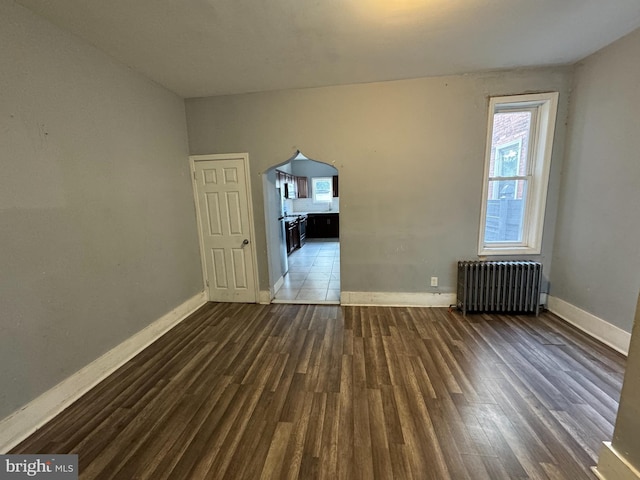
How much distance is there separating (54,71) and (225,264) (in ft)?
8.23

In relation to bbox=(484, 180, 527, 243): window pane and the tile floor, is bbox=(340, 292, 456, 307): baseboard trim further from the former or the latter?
bbox=(484, 180, 527, 243): window pane

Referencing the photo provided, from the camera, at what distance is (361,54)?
244cm

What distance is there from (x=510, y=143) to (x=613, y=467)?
316cm

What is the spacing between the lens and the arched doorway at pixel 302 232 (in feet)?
12.7

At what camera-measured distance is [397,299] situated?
3.47m

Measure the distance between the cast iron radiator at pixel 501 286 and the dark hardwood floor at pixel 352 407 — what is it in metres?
0.31

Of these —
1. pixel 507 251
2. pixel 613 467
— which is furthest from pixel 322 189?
pixel 613 467

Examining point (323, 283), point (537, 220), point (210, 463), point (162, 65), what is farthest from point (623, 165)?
point (162, 65)

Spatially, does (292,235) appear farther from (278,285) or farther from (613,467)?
(613,467)

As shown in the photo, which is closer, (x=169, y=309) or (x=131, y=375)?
(x=131, y=375)

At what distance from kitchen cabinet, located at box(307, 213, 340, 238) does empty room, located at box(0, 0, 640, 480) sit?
15.8 ft

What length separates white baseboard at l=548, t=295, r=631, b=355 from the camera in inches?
91.9

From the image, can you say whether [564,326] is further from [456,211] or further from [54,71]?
[54,71]

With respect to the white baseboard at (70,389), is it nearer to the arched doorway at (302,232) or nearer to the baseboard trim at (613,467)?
the arched doorway at (302,232)
